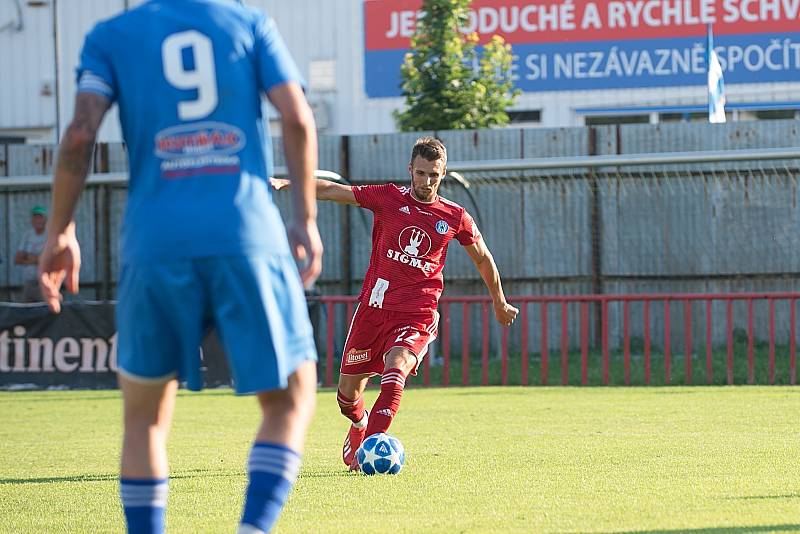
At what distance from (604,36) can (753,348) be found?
32.9 feet

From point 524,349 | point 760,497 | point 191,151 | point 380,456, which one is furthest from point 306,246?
point 524,349

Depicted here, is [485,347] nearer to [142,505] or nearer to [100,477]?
[100,477]

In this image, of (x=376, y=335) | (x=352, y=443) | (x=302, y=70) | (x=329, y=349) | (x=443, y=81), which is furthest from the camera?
(x=302, y=70)

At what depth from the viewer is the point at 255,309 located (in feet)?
12.4

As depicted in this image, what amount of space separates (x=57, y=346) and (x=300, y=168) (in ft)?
37.3

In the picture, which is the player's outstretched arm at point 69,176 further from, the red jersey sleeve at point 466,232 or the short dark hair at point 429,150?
the red jersey sleeve at point 466,232

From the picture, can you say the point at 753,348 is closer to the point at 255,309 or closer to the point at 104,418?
the point at 104,418

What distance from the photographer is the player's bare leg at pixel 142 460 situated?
3963mm

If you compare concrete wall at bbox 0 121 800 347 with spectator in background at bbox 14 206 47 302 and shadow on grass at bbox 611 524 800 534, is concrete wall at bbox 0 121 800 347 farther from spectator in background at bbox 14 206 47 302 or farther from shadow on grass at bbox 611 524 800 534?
shadow on grass at bbox 611 524 800 534

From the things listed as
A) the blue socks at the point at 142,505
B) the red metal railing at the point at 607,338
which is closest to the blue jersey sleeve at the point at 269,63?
the blue socks at the point at 142,505

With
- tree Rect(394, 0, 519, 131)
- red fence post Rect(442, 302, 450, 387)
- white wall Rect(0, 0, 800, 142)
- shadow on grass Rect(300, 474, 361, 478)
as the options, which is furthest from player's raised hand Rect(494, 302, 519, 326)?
white wall Rect(0, 0, 800, 142)

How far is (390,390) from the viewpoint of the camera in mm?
7262

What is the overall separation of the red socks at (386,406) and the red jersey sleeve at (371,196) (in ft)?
3.90

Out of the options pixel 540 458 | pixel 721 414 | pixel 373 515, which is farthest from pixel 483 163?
pixel 373 515
